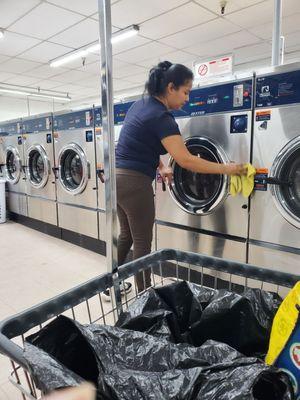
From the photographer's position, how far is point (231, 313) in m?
0.91

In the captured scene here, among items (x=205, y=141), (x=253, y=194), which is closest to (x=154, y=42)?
(x=205, y=141)

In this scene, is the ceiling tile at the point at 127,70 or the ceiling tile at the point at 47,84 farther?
the ceiling tile at the point at 47,84

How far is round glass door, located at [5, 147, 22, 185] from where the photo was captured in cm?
466

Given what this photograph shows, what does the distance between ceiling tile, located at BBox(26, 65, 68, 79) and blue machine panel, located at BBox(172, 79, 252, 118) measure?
16.4 ft

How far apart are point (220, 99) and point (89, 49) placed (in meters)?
3.81

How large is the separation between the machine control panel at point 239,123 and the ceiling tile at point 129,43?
3.34 metres

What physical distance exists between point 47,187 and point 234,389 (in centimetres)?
384

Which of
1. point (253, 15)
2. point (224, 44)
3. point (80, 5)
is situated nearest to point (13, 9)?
point (80, 5)

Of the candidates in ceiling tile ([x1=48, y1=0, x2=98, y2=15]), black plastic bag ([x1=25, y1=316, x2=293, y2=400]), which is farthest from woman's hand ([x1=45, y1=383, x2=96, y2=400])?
ceiling tile ([x1=48, y1=0, x2=98, y2=15])

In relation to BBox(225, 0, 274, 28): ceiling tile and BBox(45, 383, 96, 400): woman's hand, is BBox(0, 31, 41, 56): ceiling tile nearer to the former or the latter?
BBox(225, 0, 274, 28): ceiling tile

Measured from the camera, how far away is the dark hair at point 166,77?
5.73 ft

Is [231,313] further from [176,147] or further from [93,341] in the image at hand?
[176,147]

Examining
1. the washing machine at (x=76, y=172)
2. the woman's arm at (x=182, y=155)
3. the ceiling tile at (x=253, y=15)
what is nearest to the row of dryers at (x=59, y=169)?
the washing machine at (x=76, y=172)

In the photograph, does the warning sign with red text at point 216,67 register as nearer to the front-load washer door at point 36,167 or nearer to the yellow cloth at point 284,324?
the front-load washer door at point 36,167
